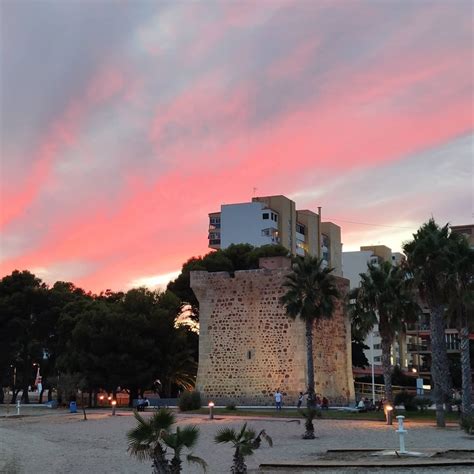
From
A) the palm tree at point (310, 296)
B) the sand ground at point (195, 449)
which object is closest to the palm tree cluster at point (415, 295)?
the palm tree at point (310, 296)

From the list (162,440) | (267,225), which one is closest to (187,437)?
(162,440)

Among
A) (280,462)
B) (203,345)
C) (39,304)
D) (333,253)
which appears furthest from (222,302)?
(333,253)

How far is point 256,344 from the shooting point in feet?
125

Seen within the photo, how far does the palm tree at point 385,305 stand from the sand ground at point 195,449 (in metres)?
4.77

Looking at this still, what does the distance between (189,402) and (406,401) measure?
1121 centimetres

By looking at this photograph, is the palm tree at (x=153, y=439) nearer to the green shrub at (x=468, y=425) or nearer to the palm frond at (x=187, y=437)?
the palm frond at (x=187, y=437)

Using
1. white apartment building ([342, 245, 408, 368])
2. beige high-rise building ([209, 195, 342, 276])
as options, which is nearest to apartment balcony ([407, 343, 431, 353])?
white apartment building ([342, 245, 408, 368])

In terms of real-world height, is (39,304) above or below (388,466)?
above

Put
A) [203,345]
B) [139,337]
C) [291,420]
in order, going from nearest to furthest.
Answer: [291,420]
[203,345]
[139,337]

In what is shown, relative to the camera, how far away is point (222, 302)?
129 feet

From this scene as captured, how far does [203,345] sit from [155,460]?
28.6 meters

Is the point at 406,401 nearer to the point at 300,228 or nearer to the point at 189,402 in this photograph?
the point at 189,402

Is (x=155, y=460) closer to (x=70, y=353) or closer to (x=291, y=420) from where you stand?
(x=291, y=420)

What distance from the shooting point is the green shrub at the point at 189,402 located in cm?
3481
